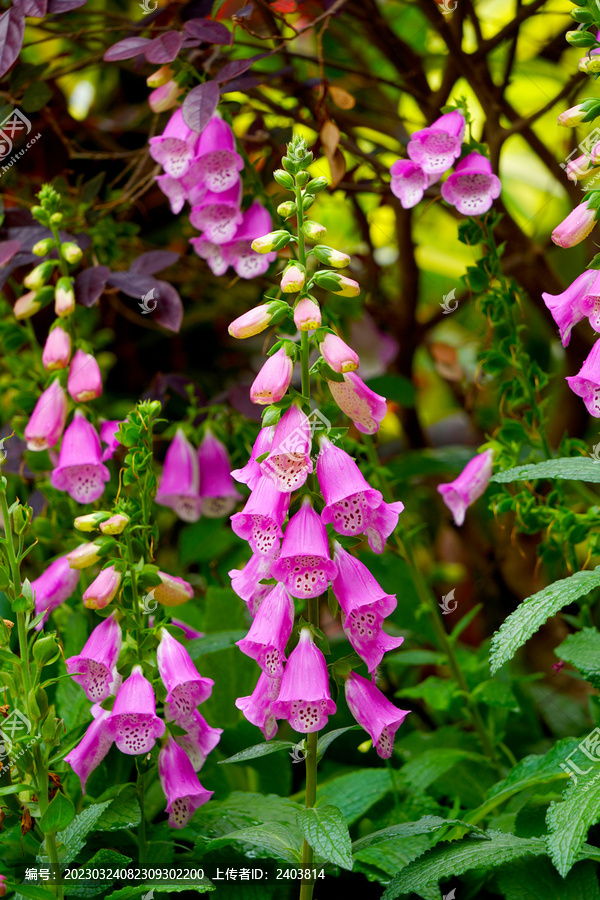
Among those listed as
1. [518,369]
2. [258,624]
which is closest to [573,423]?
[518,369]

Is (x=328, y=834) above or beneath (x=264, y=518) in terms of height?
beneath

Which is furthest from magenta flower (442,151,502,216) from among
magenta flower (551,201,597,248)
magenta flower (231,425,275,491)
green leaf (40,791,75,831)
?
green leaf (40,791,75,831)

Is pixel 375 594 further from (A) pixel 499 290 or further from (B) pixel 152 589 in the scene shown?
(A) pixel 499 290

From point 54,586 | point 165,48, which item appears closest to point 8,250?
point 165,48

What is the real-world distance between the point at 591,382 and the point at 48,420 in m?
0.67

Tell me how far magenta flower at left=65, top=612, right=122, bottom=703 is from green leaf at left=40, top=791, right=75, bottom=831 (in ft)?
0.44

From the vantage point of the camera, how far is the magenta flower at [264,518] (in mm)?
725

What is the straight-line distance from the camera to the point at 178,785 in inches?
33.3

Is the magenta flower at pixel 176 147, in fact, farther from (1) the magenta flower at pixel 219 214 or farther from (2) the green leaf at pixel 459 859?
(2) the green leaf at pixel 459 859

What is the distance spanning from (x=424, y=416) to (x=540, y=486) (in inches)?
37.9

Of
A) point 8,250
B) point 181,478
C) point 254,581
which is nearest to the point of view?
point 254,581

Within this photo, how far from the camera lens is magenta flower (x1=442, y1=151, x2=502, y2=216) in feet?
3.32

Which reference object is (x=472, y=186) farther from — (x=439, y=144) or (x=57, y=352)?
(x=57, y=352)

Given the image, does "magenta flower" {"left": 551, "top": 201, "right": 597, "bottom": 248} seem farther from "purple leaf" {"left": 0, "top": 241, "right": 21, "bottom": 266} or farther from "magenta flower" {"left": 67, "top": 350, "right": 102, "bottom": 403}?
"purple leaf" {"left": 0, "top": 241, "right": 21, "bottom": 266}
